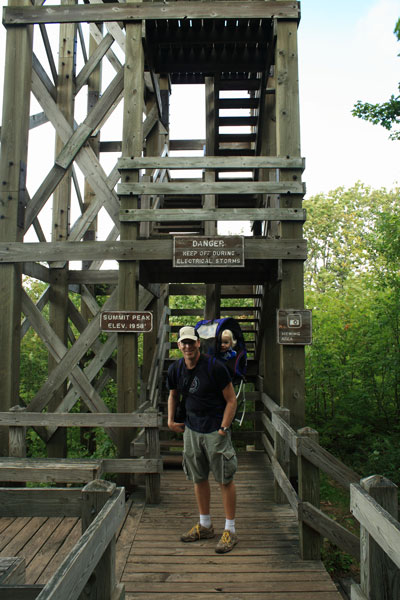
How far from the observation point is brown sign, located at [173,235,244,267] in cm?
557

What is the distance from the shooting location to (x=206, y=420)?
3.85 meters

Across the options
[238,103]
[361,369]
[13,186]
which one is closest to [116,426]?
[13,186]

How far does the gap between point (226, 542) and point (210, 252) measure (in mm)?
3207

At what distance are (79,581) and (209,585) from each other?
2.07 meters

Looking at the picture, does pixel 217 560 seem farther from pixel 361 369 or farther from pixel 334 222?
pixel 334 222

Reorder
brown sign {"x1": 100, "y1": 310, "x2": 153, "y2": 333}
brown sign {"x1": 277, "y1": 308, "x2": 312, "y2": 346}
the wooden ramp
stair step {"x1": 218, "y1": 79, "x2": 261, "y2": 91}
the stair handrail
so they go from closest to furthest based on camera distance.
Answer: the wooden ramp < brown sign {"x1": 277, "y1": 308, "x2": 312, "y2": 346} < brown sign {"x1": 100, "y1": 310, "x2": 153, "y2": 333} < the stair handrail < stair step {"x1": 218, "y1": 79, "x2": 261, "y2": 91}

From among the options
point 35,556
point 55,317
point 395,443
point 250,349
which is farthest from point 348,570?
point 55,317

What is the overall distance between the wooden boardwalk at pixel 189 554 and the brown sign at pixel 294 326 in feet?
6.29

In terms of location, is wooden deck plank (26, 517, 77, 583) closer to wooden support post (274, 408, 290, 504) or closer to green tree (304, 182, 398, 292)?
wooden support post (274, 408, 290, 504)

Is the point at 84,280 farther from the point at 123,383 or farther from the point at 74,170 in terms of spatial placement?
the point at 123,383

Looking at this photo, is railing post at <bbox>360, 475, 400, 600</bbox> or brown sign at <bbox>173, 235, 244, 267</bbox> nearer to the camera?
railing post at <bbox>360, 475, 400, 600</bbox>

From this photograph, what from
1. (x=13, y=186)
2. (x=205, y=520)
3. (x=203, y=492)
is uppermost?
(x=13, y=186)

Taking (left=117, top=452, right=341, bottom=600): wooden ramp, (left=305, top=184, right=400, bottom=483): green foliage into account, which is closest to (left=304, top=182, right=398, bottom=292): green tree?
(left=305, top=184, right=400, bottom=483): green foliage

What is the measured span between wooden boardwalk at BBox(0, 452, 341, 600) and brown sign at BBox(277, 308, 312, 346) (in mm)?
1917
